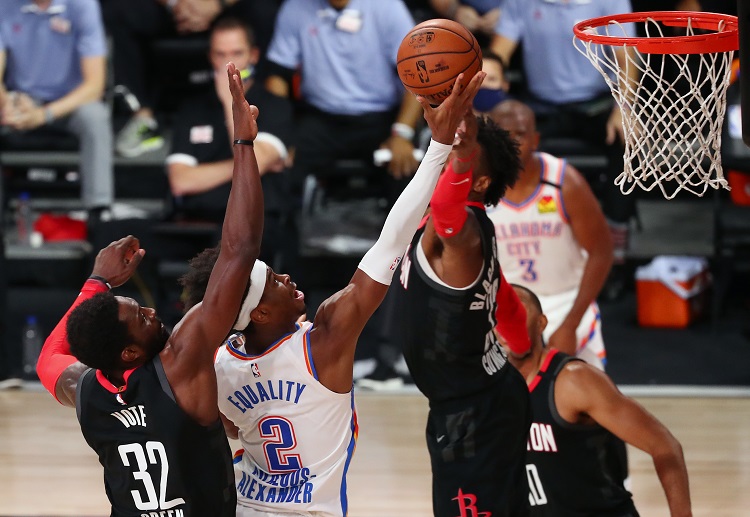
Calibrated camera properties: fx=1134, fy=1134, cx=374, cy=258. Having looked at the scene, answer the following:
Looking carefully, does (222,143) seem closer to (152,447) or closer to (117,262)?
(117,262)

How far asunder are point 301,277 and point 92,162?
1574mm

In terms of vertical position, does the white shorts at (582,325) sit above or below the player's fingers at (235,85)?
below

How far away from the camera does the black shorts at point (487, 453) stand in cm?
347

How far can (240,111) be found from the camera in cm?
299

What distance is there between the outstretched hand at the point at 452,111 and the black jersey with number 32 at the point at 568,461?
1.02 meters

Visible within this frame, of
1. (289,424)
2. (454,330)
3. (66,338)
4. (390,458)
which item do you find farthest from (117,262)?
(390,458)

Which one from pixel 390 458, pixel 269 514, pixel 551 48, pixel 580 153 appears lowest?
pixel 390 458

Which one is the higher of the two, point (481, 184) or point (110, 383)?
point (481, 184)

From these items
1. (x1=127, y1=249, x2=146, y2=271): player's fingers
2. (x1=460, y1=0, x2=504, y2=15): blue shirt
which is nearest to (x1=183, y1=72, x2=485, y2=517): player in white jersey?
(x1=127, y1=249, x2=146, y2=271): player's fingers

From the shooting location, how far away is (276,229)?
22.6ft

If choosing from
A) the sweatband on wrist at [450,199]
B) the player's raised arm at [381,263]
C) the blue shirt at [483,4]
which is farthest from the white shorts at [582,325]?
the blue shirt at [483,4]

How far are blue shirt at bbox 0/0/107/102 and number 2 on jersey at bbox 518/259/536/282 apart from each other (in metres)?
3.68

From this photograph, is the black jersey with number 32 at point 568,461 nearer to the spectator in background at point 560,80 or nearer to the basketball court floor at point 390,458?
the basketball court floor at point 390,458

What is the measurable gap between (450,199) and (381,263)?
0.32 meters
